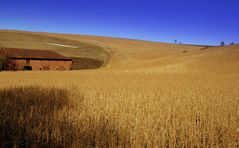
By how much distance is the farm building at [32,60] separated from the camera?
4022 cm

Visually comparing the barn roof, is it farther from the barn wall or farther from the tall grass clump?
the tall grass clump

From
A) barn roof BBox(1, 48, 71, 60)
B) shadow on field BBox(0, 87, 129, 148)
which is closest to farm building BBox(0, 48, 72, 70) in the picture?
barn roof BBox(1, 48, 71, 60)

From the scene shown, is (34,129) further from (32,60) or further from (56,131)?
(32,60)

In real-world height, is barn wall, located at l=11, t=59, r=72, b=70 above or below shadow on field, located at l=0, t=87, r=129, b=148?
below

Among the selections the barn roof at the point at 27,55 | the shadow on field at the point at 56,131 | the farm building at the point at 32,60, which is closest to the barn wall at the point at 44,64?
the farm building at the point at 32,60

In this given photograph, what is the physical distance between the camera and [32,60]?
42.9 metres

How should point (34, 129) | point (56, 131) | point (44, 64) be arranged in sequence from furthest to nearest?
point (44, 64), point (34, 129), point (56, 131)

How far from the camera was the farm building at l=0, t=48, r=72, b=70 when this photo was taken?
40219mm

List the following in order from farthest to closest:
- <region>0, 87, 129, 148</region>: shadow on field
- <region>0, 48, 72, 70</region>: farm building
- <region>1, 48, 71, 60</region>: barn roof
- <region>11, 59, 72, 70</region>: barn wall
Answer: <region>1, 48, 71, 60</region>: barn roof
<region>11, 59, 72, 70</region>: barn wall
<region>0, 48, 72, 70</region>: farm building
<region>0, 87, 129, 148</region>: shadow on field

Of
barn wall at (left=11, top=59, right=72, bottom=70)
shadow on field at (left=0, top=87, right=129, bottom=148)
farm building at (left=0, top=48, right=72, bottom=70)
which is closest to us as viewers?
shadow on field at (left=0, top=87, right=129, bottom=148)

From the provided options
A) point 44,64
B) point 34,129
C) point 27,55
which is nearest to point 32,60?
point 27,55

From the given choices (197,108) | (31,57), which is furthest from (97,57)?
(197,108)

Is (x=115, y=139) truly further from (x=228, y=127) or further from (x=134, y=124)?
(x=228, y=127)

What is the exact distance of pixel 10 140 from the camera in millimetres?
4477
